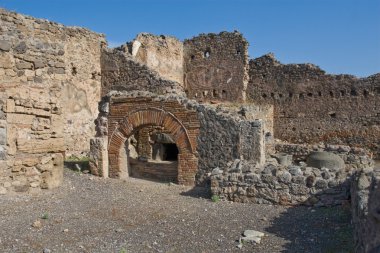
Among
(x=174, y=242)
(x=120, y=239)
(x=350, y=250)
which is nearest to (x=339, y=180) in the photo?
(x=350, y=250)

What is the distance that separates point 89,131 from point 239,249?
37.7ft

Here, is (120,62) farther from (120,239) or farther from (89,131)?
(120,239)

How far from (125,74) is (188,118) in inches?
253

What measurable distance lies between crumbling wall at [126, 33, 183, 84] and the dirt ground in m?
11.3

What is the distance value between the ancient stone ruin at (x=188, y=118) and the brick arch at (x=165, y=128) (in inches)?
1.1

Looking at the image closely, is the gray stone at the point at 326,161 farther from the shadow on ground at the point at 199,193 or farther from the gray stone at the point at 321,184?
the gray stone at the point at 321,184

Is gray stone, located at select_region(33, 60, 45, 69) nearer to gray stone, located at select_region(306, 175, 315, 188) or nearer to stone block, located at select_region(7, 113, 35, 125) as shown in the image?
stone block, located at select_region(7, 113, 35, 125)

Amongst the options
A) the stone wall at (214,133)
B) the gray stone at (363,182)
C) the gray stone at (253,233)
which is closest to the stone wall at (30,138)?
the stone wall at (214,133)

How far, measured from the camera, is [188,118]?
33.6 feet

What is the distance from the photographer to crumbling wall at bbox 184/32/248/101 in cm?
2058

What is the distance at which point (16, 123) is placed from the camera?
22.1 ft

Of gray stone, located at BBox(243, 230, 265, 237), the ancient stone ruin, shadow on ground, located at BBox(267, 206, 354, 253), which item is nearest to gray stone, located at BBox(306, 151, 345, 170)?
the ancient stone ruin

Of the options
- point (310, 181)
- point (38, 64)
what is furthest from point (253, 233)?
point (38, 64)

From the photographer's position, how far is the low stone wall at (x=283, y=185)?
293 inches
